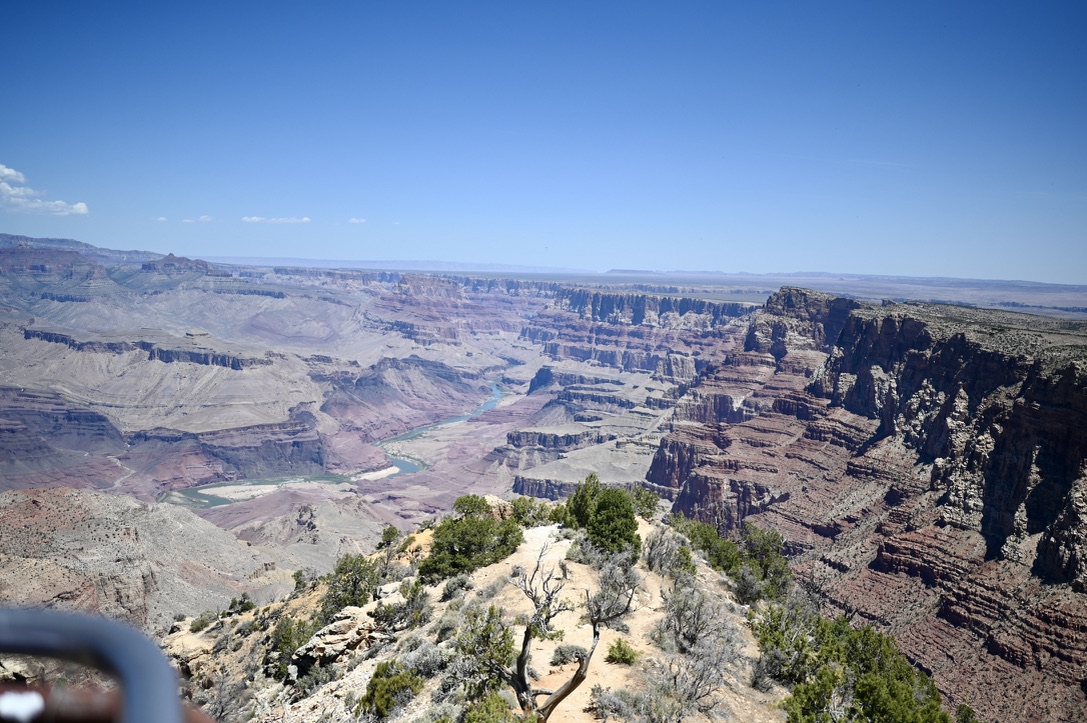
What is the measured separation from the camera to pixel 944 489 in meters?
64.1

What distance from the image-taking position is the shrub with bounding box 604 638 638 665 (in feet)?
65.3

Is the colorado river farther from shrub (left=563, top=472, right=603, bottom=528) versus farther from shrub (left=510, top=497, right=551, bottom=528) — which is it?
shrub (left=563, top=472, right=603, bottom=528)

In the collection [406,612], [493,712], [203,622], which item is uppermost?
[493,712]

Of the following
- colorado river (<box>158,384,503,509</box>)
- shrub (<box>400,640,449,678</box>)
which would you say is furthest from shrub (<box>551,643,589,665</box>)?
colorado river (<box>158,384,503,509</box>)

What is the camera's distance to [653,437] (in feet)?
534

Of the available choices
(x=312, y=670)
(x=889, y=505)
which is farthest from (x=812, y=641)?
(x=889, y=505)

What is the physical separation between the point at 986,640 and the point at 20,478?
179809 mm

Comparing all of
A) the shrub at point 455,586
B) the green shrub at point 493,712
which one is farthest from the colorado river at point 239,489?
the green shrub at point 493,712

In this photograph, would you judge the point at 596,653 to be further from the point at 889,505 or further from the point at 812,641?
the point at 889,505

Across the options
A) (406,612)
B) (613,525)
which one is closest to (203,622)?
(406,612)

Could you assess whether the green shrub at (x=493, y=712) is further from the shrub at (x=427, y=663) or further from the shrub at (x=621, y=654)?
the shrub at (x=621, y=654)

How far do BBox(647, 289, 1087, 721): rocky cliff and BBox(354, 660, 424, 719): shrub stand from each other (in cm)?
4168

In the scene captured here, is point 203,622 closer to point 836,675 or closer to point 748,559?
point 748,559

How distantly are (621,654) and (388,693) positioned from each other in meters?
7.00
